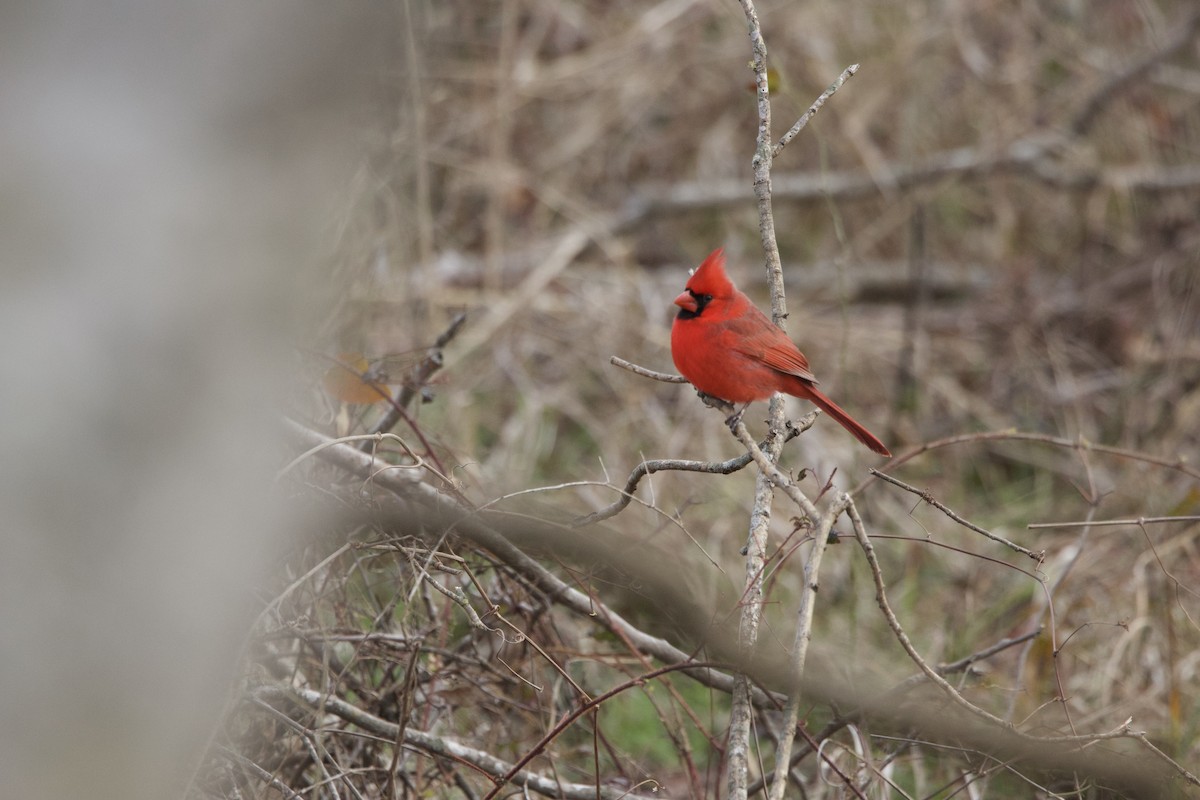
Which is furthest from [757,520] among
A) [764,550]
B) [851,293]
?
[851,293]

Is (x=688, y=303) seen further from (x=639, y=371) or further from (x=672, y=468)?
(x=672, y=468)

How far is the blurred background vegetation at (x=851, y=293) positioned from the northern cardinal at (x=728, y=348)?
20.6 inches

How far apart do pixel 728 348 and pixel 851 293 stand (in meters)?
3.91

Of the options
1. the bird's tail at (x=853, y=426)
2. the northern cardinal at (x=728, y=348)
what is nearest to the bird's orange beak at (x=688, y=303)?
the northern cardinal at (x=728, y=348)

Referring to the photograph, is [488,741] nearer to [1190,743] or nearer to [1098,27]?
[1190,743]

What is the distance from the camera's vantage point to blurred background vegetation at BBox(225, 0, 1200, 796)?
3.61 m

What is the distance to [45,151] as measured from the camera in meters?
0.96

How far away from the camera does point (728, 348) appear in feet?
9.59

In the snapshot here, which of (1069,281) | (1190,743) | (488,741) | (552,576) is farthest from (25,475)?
(1069,281)

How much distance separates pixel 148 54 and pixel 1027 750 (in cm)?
189

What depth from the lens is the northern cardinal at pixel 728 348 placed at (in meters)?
2.92

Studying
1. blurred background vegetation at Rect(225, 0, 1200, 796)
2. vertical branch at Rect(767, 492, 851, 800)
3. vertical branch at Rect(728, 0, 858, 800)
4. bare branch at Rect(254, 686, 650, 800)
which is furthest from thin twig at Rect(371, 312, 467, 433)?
vertical branch at Rect(767, 492, 851, 800)

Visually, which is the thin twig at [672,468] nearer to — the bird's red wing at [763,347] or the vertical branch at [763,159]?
the vertical branch at [763,159]

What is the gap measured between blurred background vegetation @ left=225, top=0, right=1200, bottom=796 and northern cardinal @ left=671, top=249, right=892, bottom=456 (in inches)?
20.6
